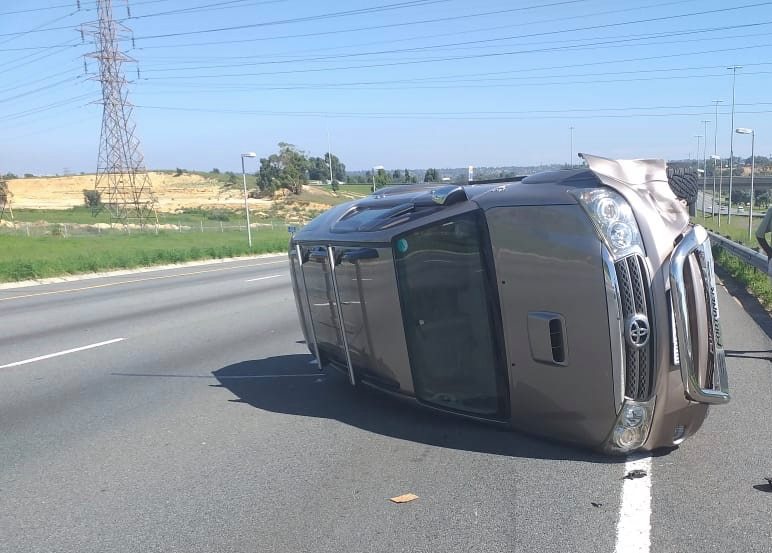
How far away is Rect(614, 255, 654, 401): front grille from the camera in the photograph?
4.45 m

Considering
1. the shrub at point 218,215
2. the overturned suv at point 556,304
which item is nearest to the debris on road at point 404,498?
the overturned suv at point 556,304

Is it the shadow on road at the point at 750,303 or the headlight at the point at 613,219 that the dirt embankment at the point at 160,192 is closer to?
the shadow on road at the point at 750,303

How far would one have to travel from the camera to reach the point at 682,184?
5.38 metres

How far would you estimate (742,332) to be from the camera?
9719mm

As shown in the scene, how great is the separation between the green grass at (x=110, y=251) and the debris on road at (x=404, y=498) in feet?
73.0

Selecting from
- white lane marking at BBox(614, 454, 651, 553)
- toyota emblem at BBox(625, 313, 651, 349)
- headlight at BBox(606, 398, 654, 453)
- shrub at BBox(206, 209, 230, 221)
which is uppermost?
toyota emblem at BBox(625, 313, 651, 349)

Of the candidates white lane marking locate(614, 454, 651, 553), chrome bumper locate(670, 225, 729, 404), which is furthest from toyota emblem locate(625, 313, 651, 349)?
white lane marking locate(614, 454, 651, 553)

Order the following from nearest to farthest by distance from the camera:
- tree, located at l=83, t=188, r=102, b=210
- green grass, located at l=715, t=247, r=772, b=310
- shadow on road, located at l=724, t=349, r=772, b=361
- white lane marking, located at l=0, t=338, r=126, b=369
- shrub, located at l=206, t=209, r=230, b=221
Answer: shadow on road, located at l=724, t=349, r=772, b=361
white lane marking, located at l=0, t=338, r=126, b=369
green grass, located at l=715, t=247, r=772, b=310
shrub, located at l=206, t=209, r=230, b=221
tree, located at l=83, t=188, r=102, b=210

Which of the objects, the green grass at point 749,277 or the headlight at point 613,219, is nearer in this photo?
the headlight at point 613,219

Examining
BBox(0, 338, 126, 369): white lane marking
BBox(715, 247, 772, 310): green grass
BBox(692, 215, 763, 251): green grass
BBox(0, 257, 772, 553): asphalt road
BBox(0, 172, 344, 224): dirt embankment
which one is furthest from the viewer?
BBox(0, 172, 344, 224): dirt embankment

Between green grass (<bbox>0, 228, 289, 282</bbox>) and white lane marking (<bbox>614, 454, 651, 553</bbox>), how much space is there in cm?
2300

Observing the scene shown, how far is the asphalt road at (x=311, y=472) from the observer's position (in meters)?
4.06

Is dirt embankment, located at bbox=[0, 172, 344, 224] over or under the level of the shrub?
over

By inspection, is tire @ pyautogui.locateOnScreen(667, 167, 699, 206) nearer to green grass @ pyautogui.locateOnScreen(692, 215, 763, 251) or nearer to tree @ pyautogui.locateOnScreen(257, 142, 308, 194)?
green grass @ pyautogui.locateOnScreen(692, 215, 763, 251)
